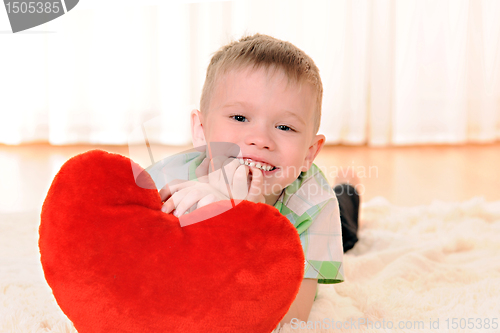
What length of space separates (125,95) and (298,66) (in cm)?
213

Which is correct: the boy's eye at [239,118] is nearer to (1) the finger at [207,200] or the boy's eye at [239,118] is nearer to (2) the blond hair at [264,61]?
(2) the blond hair at [264,61]

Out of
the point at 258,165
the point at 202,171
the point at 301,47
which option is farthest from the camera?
the point at 301,47

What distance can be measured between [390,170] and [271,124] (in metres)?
1.70

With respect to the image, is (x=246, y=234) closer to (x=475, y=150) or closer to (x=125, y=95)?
(x=125, y=95)

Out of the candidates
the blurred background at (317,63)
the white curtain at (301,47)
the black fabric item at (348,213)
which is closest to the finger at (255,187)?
the black fabric item at (348,213)

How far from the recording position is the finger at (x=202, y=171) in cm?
55

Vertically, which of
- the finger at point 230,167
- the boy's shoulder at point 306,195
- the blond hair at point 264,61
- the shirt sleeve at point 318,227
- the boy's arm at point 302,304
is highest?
the blond hair at point 264,61

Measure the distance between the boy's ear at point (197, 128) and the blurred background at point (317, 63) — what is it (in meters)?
1.73

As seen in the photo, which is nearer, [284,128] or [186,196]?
[186,196]

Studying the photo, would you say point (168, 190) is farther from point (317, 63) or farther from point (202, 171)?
point (317, 63)

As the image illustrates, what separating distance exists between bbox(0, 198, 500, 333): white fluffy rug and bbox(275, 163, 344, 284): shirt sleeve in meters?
0.06

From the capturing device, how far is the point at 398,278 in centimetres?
88

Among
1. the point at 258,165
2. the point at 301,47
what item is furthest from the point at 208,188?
the point at 301,47

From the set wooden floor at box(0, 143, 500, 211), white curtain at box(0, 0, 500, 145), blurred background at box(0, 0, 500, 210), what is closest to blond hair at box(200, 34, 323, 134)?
wooden floor at box(0, 143, 500, 211)
